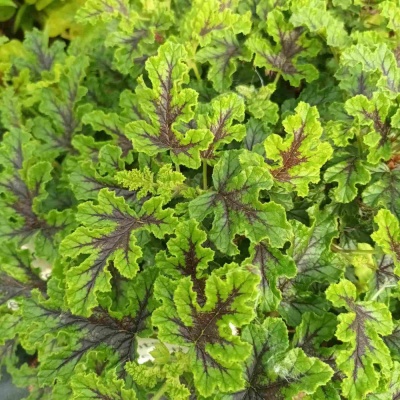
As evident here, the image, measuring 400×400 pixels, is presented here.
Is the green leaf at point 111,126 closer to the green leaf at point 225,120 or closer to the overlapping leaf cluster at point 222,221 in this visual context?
the overlapping leaf cluster at point 222,221

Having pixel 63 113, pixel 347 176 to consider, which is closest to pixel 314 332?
pixel 347 176

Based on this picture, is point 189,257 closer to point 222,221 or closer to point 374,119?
point 222,221

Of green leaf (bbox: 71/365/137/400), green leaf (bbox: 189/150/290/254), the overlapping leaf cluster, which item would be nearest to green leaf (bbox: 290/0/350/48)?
the overlapping leaf cluster

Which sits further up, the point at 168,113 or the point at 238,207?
the point at 168,113

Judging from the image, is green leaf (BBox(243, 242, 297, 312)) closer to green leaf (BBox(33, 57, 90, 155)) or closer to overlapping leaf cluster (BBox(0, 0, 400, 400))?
overlapping leaf cluster (BBox(0, 0, 400, 400))

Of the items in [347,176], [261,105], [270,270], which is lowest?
[270,270]

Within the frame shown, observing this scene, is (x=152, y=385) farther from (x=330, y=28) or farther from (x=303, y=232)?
(x=330, y=28)

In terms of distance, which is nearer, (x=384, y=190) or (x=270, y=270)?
(x=270, y=270)
